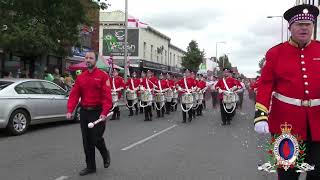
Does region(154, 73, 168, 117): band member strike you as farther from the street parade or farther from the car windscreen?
the car windscreen

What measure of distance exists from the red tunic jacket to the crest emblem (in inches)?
2.9

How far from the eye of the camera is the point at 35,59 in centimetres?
2936

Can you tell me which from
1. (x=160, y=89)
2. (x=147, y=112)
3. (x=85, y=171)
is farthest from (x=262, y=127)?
(x=160, y=89)

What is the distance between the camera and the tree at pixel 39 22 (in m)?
17.2

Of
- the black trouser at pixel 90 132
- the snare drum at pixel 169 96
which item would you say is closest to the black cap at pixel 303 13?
the black trouser at pixel 90 132

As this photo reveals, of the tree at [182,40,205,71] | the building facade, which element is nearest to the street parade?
the building facade

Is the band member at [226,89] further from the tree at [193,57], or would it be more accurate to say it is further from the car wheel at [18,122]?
the tree at [193,57]

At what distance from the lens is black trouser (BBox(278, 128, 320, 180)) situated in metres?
4.20

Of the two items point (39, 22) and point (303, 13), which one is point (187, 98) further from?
point (303, 13)

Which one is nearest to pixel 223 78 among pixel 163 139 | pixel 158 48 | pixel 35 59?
pixel 163 139

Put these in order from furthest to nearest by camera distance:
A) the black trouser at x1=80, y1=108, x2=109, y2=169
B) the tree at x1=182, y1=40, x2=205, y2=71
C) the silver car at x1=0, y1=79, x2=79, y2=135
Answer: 1. the tree at x1=182, y1=40, x2=205, y2=71
2. the silver car at x1=0, y1=79, x2=79, y2=135
3. the black trouser at x1=80, y1=108, x2=109, y2=169

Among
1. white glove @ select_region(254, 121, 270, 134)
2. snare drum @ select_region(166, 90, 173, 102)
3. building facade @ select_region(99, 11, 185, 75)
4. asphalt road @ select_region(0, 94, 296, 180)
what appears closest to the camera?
white glove @ select_region(254, 121, 270, 134)

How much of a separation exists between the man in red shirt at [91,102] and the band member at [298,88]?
3.58 metres

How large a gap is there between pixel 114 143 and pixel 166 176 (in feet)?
12.5
